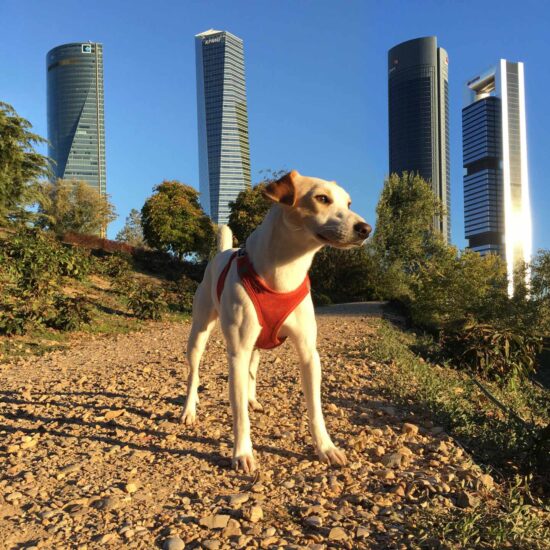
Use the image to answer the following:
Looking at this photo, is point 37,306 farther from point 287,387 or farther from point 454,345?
point 454,345

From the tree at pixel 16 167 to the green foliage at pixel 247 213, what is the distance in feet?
36.0

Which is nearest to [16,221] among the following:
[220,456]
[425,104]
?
[220,456]

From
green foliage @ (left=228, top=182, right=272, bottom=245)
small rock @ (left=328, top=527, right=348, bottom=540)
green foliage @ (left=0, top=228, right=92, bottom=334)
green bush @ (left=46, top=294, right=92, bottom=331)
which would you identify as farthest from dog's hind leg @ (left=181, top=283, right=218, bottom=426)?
green foliage @ (left=228, top=182, right=272, bottom=245)

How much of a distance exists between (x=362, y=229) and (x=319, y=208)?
27cm

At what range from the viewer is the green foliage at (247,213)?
28281 mm

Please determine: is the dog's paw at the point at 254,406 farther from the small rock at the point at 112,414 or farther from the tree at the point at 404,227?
the tree at the point at 404,227

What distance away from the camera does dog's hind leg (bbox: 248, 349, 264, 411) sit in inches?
143

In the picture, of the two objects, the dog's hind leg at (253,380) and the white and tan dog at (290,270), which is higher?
the white and tan dog at (290,270)

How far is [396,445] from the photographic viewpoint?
305 cm

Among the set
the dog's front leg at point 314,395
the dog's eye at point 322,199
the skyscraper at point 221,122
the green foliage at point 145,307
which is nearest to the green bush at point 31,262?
the green foliage at point 145,307

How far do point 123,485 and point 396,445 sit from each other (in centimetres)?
172

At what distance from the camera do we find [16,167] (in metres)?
22.1

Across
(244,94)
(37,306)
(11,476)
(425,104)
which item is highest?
(425,104)

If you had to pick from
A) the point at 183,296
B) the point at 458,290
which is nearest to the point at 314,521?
the point at 458,290
